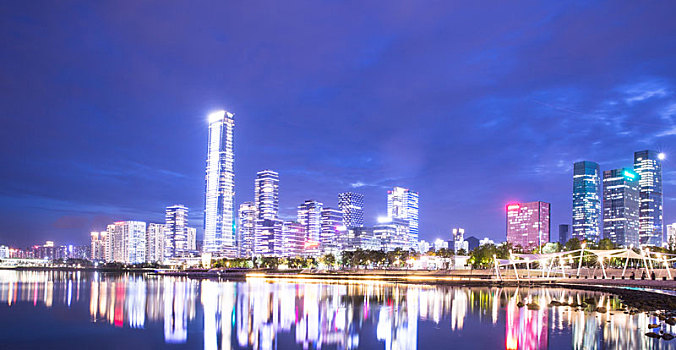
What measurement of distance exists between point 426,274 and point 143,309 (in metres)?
91.8

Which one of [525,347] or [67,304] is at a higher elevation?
[525,347]

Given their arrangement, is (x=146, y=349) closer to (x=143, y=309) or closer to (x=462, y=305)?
(x=143, y=309)

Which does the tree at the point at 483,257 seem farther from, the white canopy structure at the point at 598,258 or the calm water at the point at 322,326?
the calm water at the point at 322,326

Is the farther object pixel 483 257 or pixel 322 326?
pixel 483 257

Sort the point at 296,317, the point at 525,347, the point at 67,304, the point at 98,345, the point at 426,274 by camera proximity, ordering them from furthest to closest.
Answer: the point at 426,274
the point at 67,304
the point at 296,317
the point at 98,345
the point at 525,347

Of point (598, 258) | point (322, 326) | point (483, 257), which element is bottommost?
point (483, 257)

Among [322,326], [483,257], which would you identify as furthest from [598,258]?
[322,326]

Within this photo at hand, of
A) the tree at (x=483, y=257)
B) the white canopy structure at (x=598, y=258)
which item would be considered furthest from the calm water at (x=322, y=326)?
the tree at (x=483, y=257)

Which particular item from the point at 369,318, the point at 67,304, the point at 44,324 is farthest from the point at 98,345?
the point at 67,304

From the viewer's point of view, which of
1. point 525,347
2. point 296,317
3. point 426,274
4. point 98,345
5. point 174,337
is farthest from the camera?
point 426,274

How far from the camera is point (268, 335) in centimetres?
3406

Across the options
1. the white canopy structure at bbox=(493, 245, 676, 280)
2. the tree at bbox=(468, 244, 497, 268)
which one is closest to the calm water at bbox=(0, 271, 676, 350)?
the white canopy structure at bbox=(493, 245, 676, 280)

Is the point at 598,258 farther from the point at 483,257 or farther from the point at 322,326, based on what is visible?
the point at 322,326

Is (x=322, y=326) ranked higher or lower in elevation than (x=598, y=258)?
lower
